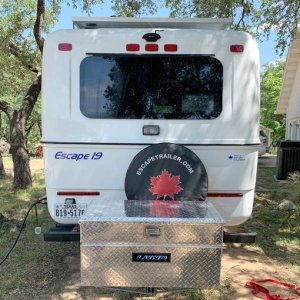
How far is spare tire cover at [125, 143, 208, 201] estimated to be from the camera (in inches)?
159

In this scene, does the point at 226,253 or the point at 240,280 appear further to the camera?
the point at 226,253

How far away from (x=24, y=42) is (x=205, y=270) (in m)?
10.6

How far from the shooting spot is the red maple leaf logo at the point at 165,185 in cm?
405

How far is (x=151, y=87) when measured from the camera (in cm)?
436

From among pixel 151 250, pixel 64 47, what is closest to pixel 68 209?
pixel 151 250

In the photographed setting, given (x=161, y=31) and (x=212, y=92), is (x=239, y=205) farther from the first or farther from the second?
(x=161, y=31)

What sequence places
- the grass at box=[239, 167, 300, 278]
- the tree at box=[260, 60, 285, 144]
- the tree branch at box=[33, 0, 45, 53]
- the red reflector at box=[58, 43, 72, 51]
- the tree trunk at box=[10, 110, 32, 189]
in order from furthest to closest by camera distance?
the tree at box=[260, 60, 285, 144]
the tree trunk at box=[10, 110, 32, 189]
the tree branch at box=[33, 0, 45, 53]
the grass at box=[239, 167, 300, 278]
the red reflector at box=[58, 43, 72, 51]

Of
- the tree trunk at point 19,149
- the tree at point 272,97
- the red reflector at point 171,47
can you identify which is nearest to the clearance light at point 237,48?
the red reflector at point 171,47

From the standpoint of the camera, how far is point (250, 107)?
432 centimetres

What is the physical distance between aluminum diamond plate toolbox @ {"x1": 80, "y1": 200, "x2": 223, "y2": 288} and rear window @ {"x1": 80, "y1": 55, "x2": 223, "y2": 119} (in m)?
1.32

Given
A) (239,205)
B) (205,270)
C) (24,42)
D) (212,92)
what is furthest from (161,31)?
(24,42)

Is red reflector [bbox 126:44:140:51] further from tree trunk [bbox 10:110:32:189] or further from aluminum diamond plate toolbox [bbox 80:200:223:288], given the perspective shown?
Result: tree trunk [bbox 10:110:32:189]

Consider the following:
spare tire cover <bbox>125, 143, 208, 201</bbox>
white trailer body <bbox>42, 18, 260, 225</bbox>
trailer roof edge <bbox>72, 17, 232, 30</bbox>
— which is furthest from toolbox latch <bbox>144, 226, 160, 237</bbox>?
trailer roof edge <bbox>72, 17, 232, 30</bbox>

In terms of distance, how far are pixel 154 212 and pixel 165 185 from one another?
0.62 metres
